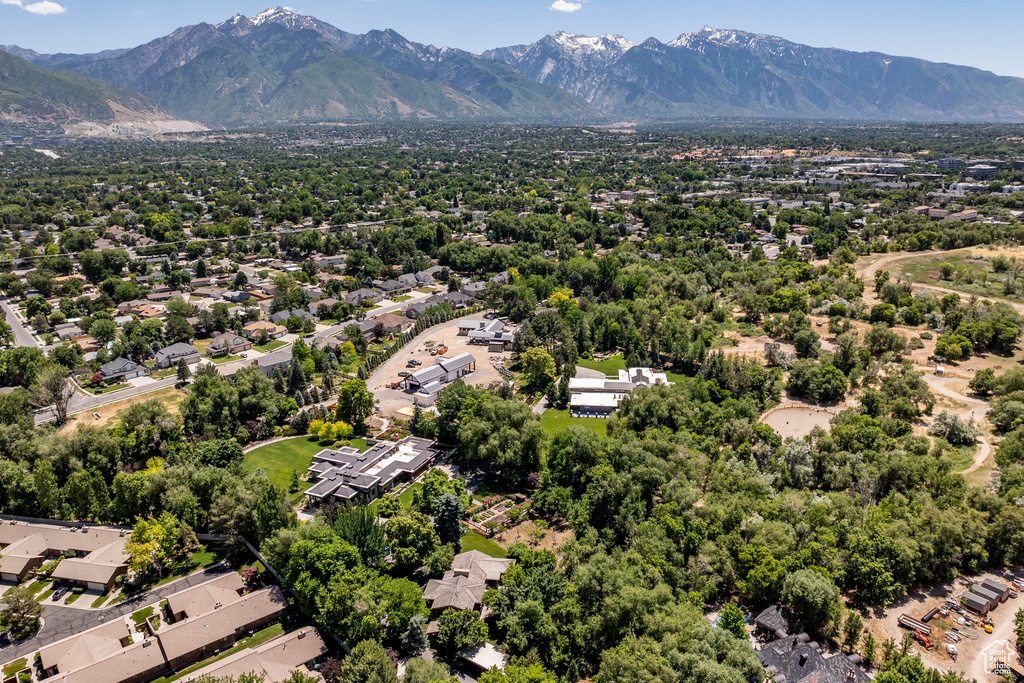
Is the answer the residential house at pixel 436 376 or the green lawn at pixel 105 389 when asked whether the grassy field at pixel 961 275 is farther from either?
the green lawn at pixel 105 389

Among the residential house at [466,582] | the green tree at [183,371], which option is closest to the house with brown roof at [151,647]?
the residential house at [466,582]

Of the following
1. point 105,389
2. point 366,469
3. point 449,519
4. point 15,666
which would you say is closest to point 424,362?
point 366,469

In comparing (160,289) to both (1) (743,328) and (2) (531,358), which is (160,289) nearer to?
(2) (531,358)

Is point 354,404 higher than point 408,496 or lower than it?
higher

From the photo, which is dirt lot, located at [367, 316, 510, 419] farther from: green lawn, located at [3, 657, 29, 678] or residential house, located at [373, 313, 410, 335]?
green lawn, located at [3, 657, 29, 678]

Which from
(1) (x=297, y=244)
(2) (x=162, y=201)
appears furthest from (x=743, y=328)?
(2) (x=162, y=201)

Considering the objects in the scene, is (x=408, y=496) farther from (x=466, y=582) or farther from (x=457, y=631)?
(x=457, y=631)
